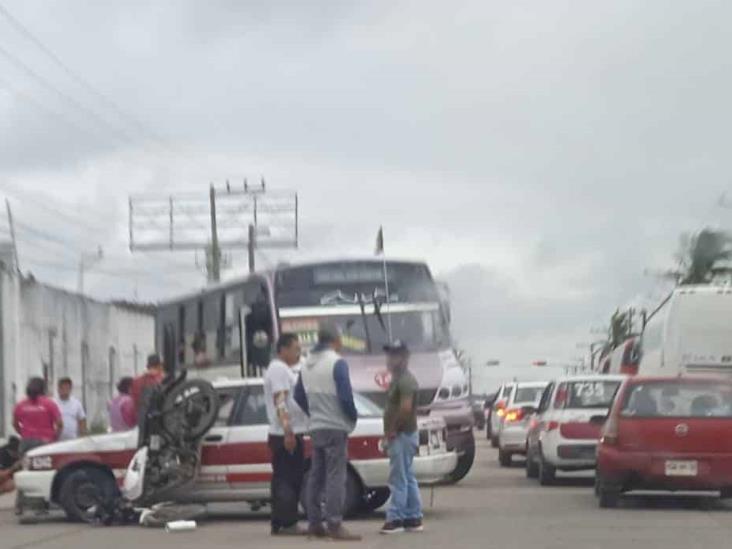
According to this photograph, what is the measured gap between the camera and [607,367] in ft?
153

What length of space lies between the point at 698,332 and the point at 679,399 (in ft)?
29.1

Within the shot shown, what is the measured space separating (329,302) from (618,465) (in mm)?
7599

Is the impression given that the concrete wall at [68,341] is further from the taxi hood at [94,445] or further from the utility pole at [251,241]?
the taxi hood at [94,445]

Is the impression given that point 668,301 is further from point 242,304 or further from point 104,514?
point 104,514

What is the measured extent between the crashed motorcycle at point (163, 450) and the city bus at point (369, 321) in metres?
6.77

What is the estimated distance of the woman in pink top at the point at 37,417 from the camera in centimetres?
1938

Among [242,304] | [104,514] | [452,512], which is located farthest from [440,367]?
[104,514]

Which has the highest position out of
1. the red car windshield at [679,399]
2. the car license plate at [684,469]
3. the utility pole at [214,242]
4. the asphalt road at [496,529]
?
the utility pole at [214,242]

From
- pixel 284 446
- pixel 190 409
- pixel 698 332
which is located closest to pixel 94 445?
pixel 190 409

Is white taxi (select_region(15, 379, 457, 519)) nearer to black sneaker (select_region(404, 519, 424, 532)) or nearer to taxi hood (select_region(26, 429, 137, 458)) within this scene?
taxi hood (select_region(26, 429, 137, 458))

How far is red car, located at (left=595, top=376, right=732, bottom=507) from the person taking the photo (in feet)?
57.7

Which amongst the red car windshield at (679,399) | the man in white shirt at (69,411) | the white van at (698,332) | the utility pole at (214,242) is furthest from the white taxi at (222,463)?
the utility pole at (214,242)

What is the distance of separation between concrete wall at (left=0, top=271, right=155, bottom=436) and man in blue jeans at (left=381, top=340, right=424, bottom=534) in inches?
782

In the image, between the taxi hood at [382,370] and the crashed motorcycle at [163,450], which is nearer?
the crashed motorcycle at [163,450]
